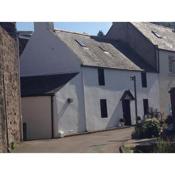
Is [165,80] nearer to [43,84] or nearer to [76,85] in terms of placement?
[76,85]

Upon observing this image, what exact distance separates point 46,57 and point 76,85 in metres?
3.15

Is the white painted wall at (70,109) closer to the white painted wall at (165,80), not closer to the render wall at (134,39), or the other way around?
the white painted wall at (165,80)

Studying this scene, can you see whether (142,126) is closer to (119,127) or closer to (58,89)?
(58,89)

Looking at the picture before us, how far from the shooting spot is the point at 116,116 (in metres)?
31.9

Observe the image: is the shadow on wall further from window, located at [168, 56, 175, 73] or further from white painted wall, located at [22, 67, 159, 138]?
window, located at [168, 56, 175, 73]

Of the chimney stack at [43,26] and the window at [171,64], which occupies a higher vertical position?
the chimney stack at [43,26]

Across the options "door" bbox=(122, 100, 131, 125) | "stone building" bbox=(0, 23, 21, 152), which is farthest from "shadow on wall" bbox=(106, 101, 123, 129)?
"stone building" bbox=(0, 23, 21, 152)

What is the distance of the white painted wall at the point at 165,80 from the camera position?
36.8m

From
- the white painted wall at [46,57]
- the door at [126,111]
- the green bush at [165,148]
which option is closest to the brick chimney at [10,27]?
the white painted wall at [46,57]

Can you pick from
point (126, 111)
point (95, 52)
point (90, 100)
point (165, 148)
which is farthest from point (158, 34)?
point (165, 148)

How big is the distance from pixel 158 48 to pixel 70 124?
1326cm

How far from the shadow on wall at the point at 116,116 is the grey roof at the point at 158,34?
818 cm

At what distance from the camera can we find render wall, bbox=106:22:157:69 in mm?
37875
